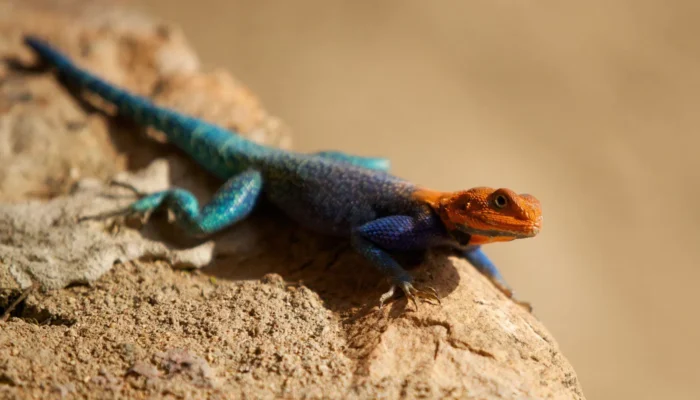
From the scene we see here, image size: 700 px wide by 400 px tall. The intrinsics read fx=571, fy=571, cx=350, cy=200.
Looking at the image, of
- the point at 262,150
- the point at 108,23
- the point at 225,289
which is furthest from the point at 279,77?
the point at 225,289

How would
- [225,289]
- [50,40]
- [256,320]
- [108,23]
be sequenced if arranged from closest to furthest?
[256,320], [225,289], [50,40], [108,23]

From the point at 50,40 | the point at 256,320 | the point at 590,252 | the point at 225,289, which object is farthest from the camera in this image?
the point at 590,252

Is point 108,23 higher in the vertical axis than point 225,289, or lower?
higher

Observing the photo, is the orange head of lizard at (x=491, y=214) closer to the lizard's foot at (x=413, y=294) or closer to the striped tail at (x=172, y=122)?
the lizard's foot at (x=413, y=294)

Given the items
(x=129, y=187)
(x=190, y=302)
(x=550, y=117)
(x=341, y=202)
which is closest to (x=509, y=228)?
(x=341, y=202)

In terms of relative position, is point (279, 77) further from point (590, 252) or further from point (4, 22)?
point (590, 252)

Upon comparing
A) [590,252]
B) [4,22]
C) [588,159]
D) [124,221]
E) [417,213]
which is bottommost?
[124,221]

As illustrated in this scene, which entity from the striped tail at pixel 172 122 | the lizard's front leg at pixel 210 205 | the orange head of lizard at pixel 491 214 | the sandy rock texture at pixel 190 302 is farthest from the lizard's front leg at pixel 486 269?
the striped tail at pixel 172 122

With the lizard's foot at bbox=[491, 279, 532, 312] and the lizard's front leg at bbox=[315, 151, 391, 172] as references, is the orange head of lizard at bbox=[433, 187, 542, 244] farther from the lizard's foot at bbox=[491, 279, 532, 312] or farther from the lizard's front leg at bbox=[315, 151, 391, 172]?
the lizard's front leg at bbox=[315, 151, 391, 172]
